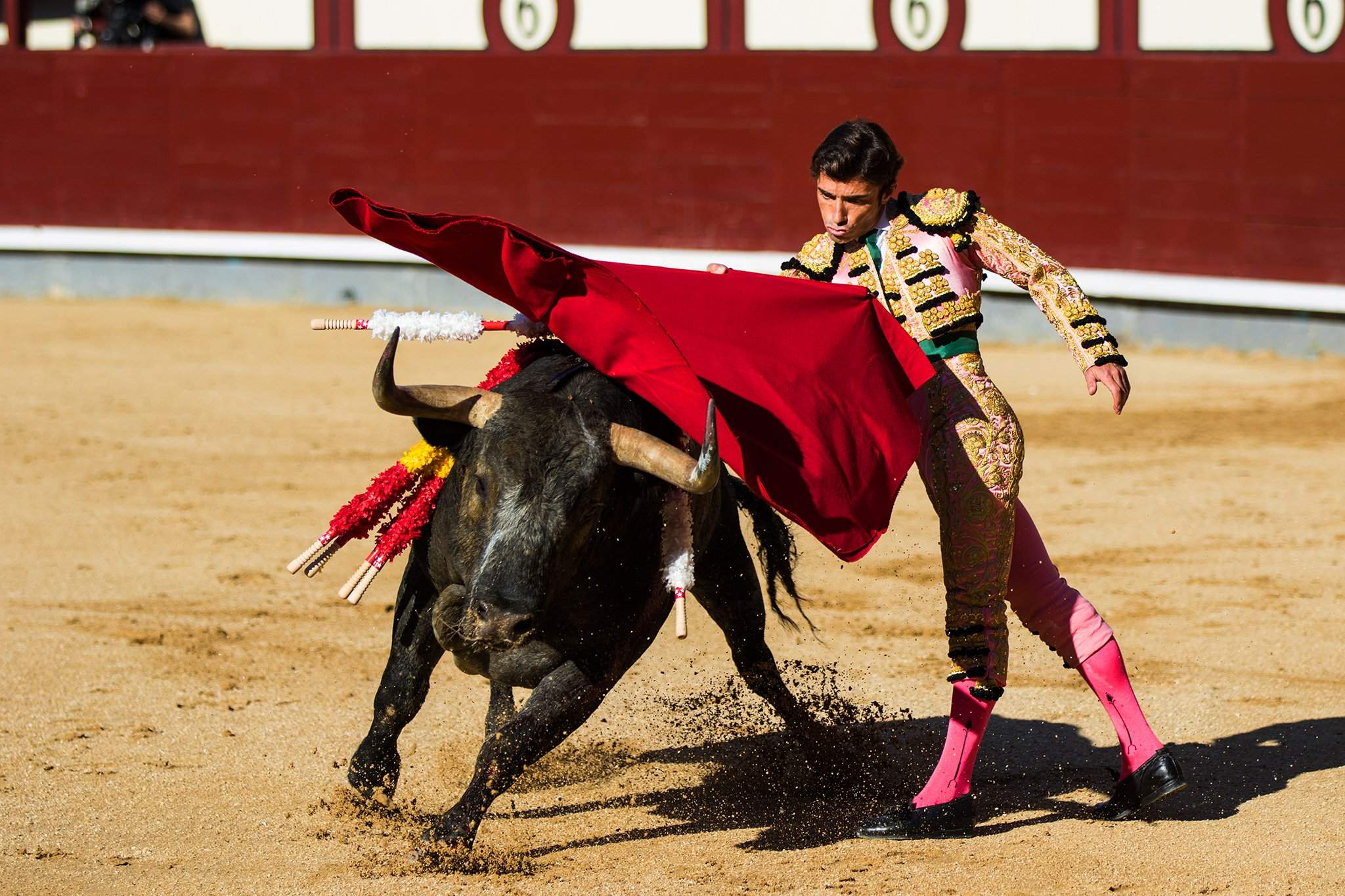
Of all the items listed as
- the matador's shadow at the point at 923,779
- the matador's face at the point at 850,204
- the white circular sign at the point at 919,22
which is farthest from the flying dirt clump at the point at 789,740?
the white circular sign at the point at 919,22

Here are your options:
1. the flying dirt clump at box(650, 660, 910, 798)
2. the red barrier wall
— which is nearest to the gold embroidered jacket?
the flying dirt clump at box(650, 660, 910, 798)

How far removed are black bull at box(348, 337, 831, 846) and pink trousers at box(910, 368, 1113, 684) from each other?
392 mm

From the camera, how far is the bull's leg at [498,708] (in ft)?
11.9

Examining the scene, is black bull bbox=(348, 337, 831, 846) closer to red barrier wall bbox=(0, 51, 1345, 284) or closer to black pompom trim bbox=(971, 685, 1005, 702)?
black pompom trim bbox=(971, 685, 1005, 702)

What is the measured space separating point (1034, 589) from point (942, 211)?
689 millimetres

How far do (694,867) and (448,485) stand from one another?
29.7 inches

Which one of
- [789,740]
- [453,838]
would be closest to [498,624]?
[453,838]

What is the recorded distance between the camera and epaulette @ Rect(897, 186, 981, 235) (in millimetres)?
3123

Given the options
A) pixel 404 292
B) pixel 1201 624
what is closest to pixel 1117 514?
pixel 1201 624

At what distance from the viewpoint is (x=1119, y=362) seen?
3.10 m

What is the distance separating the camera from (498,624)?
2832 millimetres

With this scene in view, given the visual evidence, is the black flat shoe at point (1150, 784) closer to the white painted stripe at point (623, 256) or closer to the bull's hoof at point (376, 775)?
the bull's hoof at point (376, 775)

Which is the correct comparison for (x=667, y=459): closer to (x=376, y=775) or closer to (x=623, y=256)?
(x=376, y=775)

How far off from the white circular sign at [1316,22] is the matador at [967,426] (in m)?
6.70
